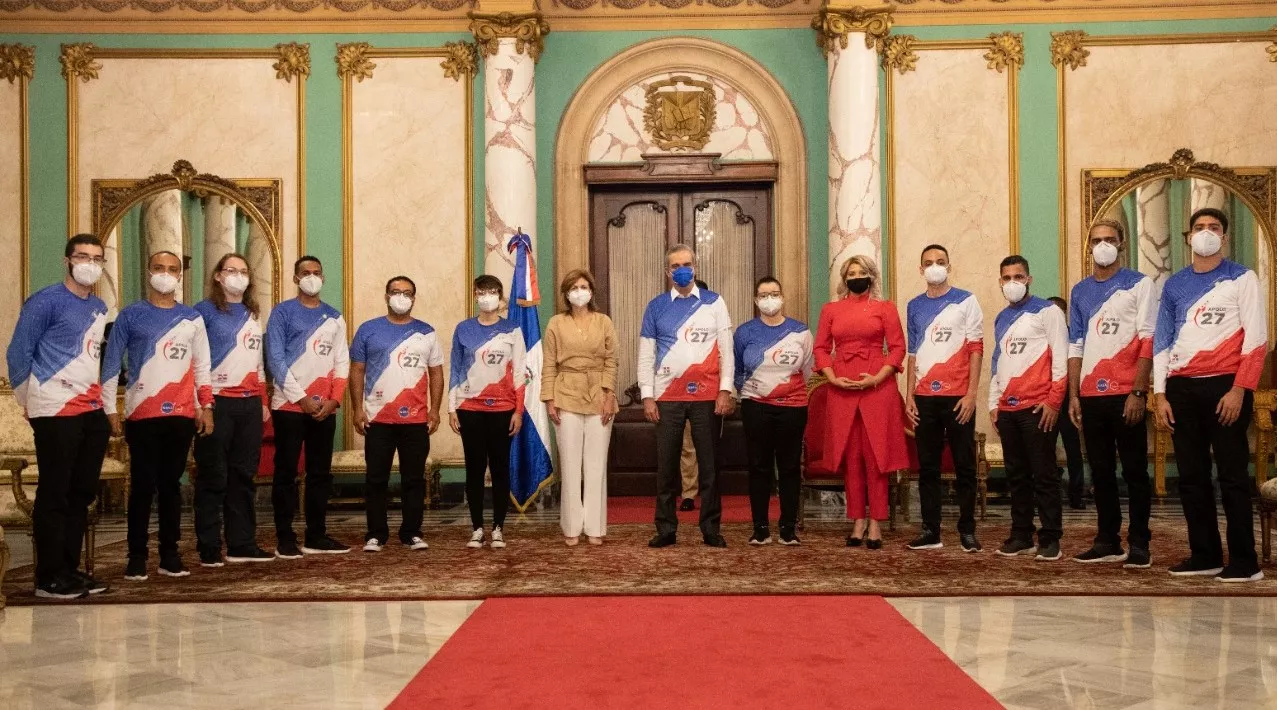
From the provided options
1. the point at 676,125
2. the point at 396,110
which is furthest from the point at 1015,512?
the point at 396,110

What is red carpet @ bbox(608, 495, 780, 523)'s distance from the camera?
7.46 meters

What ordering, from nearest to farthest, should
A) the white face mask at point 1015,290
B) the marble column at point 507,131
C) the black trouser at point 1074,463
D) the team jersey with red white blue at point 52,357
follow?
the team jersey with red white blue at point 52,357
the white face mask at point 1015,290
the black trouser at point 1074,463
the marble column at point 507,131

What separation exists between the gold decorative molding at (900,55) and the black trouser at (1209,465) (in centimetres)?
473

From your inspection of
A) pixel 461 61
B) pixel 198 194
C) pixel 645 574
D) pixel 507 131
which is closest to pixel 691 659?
pixel 645 574

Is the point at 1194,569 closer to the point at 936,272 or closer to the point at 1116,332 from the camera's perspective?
the point at 1116,332

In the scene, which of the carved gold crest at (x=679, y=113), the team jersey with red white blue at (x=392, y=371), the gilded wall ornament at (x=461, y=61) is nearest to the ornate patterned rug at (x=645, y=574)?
the team jersey with red white blue at (x=392, y=371)

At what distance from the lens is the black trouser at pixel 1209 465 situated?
187 inches

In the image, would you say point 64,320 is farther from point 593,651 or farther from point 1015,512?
point 1015,512

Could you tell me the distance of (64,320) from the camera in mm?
4559

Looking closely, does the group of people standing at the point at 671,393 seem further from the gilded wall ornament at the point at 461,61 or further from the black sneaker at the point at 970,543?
the gilded wall ornament at the point at 461,61

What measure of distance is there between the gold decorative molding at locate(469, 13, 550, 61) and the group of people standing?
11.1ft

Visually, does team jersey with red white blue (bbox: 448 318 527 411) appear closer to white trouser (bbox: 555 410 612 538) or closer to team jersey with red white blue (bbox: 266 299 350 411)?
white trouser (bbox: 555 410 612 538)

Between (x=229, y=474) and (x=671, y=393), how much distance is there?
86.8 inches

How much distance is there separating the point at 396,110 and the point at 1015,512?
571cm
